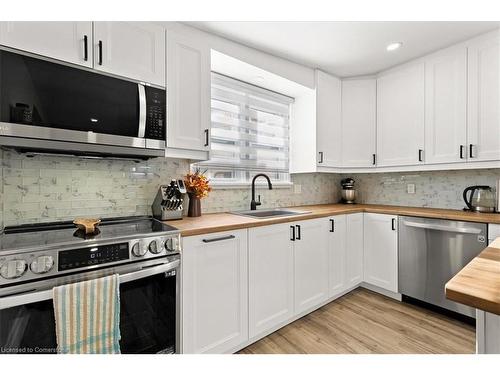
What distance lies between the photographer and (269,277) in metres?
1.82

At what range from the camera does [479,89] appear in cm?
209

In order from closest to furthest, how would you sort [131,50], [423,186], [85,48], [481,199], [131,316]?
1. [131,316]
2. [85,48]
3. [131,50]
4. [481,199]
5. [423,186]

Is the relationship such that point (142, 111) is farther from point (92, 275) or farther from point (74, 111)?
point (92, 275)

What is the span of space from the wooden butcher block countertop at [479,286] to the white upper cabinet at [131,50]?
1.78 meters

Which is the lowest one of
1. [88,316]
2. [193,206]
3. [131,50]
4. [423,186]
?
[88,316]

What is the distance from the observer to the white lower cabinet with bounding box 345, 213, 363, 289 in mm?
2484

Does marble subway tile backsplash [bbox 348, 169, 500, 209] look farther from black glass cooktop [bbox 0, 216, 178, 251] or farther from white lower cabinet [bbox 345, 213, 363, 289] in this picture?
black glass cooktop [bbox 0, 216, 178, 251]

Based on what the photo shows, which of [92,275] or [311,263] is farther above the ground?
[92,275]

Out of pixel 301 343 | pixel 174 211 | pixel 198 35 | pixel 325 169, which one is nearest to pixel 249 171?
pixel 325 169

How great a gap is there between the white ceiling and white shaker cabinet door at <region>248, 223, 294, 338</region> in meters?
1.52

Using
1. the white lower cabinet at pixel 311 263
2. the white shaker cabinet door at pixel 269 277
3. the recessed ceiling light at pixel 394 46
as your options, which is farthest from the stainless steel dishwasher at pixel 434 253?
the recessed ceiling light at pixel 394 46

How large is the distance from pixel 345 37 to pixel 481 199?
1868 millimetres

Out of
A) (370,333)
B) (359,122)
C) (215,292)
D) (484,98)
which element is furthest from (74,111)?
(484,98)

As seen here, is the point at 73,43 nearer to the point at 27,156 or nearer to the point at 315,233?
the point at 27,156
